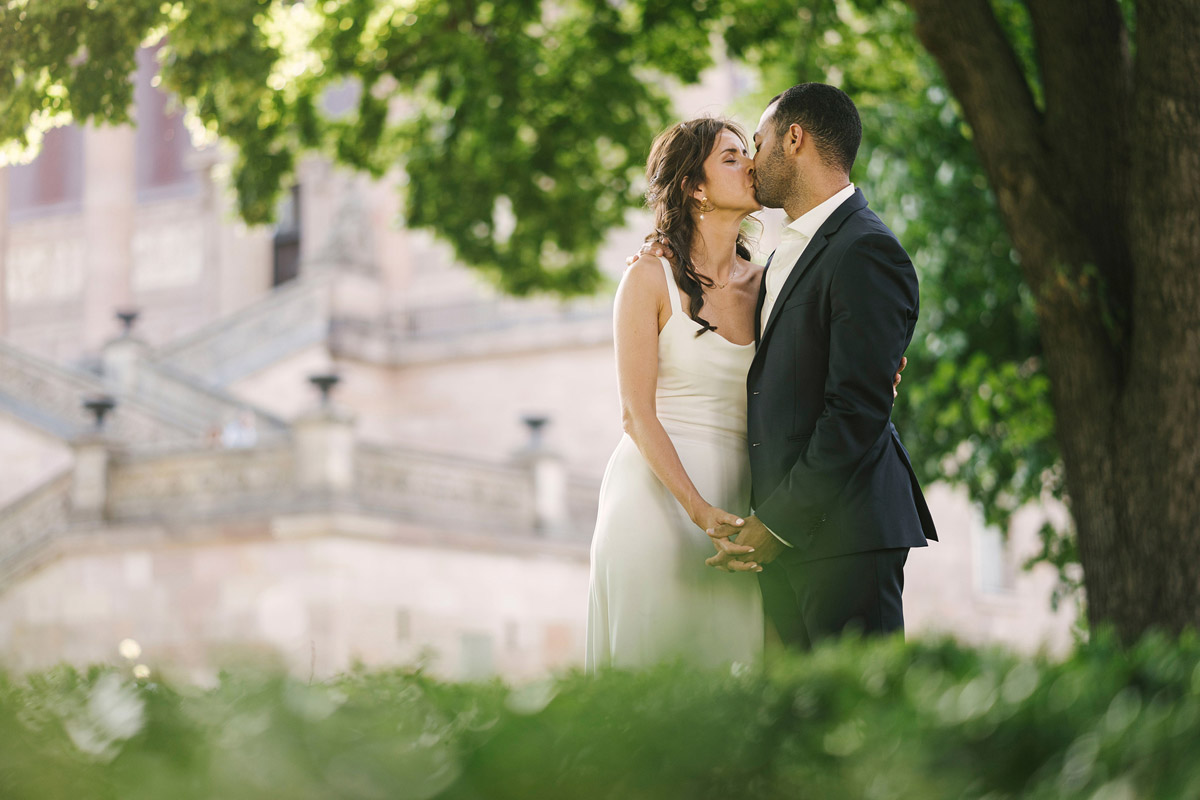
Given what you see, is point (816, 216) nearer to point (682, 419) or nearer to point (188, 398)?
point (682, 419)

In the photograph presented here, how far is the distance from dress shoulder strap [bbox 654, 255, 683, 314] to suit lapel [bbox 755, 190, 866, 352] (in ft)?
0.83

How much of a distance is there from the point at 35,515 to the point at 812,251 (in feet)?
60.9

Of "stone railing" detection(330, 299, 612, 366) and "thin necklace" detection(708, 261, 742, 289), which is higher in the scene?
"thin necklace" detection(708, 261, 742, 289)

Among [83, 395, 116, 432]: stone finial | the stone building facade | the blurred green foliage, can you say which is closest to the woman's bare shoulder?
the blurred green foliage

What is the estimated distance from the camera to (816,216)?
393 centimetres

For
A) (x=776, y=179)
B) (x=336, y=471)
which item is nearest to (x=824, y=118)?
(x=776, y=179)

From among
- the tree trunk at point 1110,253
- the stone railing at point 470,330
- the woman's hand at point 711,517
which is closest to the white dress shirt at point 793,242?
the woman's hand at point 711,517

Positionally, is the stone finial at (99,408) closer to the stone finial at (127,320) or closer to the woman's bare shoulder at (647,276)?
the stone finial at (127,320)

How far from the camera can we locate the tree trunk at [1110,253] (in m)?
5.93

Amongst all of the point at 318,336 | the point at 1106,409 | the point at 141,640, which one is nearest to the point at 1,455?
the point at 141,640

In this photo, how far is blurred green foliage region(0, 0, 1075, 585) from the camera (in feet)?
37.3

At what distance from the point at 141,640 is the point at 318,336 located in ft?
33.2

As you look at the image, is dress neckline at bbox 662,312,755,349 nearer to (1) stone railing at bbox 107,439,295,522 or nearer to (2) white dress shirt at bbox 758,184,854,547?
(2) white dress shirt at bbox 758,184,854,547

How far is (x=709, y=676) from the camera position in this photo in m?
1.80
